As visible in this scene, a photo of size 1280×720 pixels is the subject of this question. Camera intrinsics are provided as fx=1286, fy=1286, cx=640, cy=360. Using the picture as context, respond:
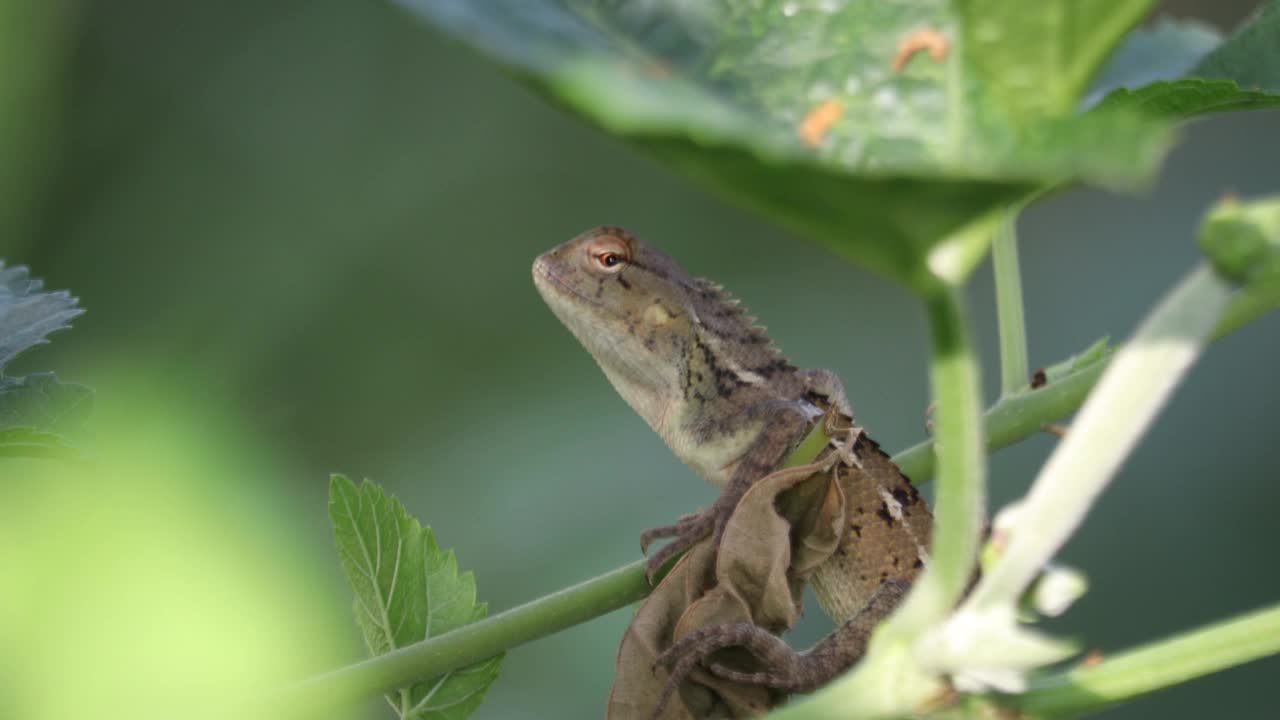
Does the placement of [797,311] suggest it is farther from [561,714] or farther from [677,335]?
[677,335]

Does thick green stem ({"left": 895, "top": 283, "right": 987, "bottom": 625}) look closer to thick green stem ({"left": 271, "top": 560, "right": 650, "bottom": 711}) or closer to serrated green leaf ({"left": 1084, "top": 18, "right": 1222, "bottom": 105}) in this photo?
thick green stem ({"left": 271, "top": 560, "right": 650, "bottom": 711})

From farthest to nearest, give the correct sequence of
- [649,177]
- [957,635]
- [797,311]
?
[649,177]
[797,311]
[957,635]

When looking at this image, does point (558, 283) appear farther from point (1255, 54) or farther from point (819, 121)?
point (819, 121)

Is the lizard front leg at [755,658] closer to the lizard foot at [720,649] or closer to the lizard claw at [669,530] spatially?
the lizard foot at [720,649]

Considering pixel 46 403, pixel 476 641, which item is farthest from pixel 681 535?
pixel 46 403

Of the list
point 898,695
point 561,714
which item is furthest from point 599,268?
point 898,695
